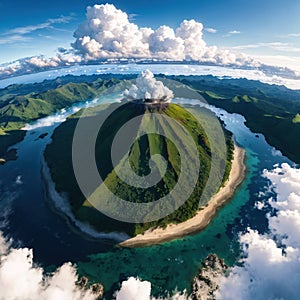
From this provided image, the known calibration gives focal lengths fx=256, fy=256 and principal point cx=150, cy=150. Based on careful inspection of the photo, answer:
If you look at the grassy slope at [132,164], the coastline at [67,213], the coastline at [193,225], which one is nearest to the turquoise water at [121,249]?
the coastline at [67,213]

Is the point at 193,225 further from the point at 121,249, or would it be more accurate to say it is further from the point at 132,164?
the point at 132,164

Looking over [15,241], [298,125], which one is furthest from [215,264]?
[298,125]

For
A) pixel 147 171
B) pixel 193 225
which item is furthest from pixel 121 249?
pixel 147 171

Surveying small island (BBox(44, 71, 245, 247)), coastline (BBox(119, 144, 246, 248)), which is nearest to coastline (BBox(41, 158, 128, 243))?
small island (BBox(44, 71, 245, 247))

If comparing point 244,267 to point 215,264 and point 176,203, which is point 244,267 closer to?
point 215,264

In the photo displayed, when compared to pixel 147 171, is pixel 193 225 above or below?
below

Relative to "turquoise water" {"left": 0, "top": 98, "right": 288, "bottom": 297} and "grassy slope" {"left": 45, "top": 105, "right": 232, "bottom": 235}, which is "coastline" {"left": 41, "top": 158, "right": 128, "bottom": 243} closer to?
"turquoise water" {"left": 0, "top": 98, "right": 288, "bottom": 297}
